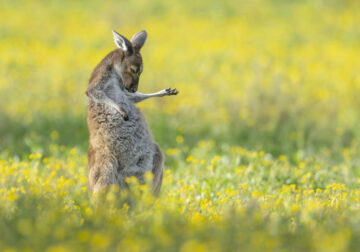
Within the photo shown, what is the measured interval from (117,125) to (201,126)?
201 inches

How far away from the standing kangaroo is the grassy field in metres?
0.20

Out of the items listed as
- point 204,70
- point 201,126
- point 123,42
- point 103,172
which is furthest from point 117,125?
point 204,70

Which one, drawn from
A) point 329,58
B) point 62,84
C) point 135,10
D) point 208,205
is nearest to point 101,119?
point 208,205

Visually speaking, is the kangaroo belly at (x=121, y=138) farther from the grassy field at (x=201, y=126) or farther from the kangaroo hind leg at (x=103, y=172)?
the grassy field at (x=201, y=126)

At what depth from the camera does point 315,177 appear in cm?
655

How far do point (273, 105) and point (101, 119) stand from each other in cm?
611

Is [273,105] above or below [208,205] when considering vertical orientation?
below

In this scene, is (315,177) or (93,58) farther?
(93,58)

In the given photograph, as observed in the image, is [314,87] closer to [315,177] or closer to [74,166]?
[315,177]

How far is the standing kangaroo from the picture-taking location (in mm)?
4660

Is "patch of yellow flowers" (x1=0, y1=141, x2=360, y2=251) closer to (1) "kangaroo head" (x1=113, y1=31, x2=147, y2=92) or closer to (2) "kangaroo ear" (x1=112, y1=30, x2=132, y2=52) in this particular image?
(1) "kangaroo head" (x1=113, y1=31, x2=147, y2=92)

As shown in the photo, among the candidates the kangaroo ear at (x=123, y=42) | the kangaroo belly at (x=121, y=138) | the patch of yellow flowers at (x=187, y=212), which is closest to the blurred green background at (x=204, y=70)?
the patch of yellow flowers at (x=187, y=212)

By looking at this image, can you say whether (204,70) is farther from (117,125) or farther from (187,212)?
(187,212)

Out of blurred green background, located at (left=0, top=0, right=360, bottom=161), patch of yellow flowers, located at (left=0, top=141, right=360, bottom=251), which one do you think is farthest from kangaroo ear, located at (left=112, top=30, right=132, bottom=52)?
blurred green background, located at (left=0, top=0, right=360, bottom=161)
